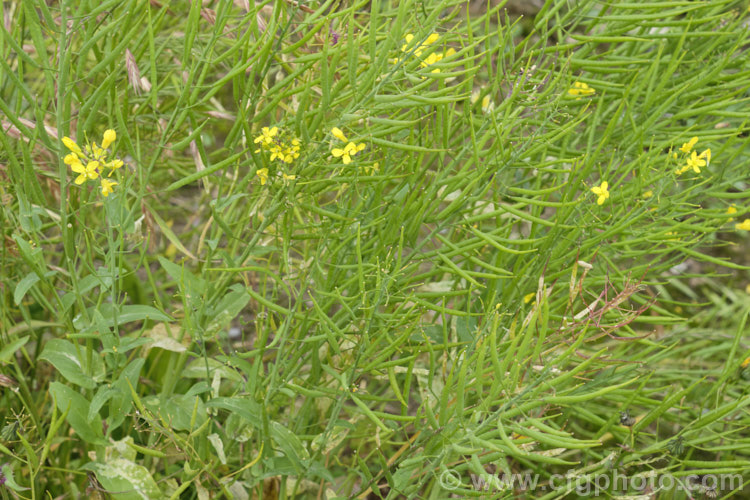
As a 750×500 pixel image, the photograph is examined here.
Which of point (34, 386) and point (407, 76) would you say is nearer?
point (407, 76)

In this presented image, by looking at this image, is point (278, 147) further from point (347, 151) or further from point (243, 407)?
point (243, 407)

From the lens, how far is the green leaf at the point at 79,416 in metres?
1.36

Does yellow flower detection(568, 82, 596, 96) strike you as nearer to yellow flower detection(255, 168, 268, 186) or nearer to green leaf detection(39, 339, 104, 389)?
yellow flower detection(255, 168, 268, 186)

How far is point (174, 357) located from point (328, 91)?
807 millimetres

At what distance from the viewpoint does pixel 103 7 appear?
110cm

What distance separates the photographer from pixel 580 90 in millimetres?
1432

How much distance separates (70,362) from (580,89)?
3.90ft

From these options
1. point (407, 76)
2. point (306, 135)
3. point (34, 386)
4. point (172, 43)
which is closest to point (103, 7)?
point (306, 135)

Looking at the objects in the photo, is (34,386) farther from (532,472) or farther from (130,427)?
(532,472)

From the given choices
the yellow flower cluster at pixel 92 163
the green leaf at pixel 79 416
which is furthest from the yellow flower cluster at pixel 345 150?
the green leaf at pixel 79 416

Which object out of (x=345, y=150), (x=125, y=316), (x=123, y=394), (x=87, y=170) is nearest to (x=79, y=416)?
(x=123, y=394)

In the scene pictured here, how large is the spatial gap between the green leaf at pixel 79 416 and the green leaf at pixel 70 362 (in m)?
0.03

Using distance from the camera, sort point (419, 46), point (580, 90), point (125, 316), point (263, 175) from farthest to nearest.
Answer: point (580, 90)
point (125, 316)
point (263, 175)
point (419, 46)

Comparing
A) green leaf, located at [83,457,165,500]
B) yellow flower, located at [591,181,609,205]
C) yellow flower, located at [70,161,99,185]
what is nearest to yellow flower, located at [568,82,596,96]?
yellow flower, located at [591,181,609,205]
